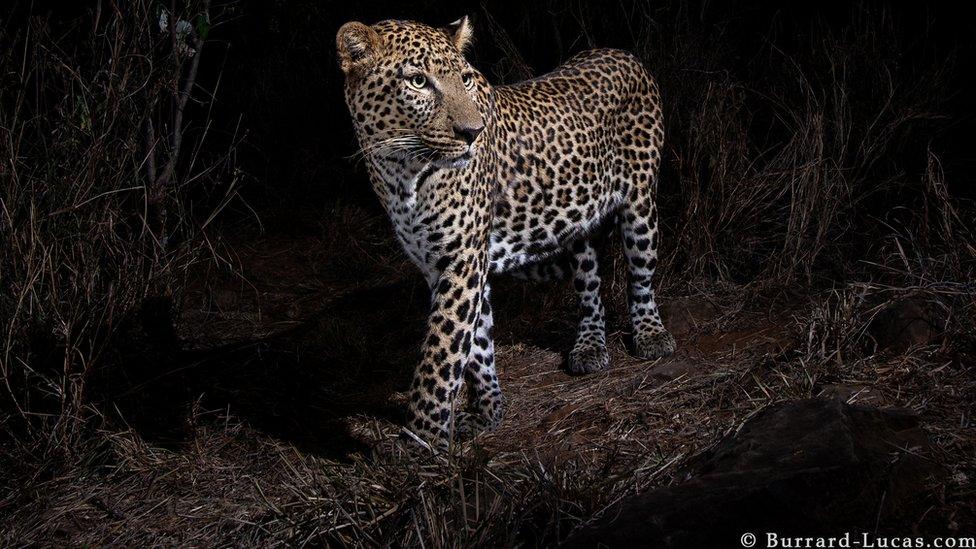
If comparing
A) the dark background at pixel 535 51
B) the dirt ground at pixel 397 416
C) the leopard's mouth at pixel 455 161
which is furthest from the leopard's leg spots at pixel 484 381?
the dark background at pixel 535 51

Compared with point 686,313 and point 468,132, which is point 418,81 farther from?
point 686,313

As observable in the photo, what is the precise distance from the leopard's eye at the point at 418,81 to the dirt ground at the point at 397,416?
5.29 ft

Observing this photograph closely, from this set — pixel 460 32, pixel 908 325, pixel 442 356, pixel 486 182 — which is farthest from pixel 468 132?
pixel 908 325

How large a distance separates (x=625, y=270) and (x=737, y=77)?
2.20m

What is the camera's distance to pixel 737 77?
7.68 m

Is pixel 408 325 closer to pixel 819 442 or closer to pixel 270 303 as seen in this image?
pixel 270 303

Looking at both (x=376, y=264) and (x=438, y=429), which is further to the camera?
(x=376, y=264)

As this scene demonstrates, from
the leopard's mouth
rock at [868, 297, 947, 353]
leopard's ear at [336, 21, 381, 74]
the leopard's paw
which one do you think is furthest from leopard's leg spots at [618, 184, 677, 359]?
leopard's ear at [336, 21, 381, 74]

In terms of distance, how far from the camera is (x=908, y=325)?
15.4 ft

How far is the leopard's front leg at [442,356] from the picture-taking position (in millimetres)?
4539

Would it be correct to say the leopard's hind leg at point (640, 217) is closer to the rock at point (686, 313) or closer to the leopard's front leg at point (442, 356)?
the rock at point (686, 313)

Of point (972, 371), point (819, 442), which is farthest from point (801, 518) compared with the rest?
point (972, 371)

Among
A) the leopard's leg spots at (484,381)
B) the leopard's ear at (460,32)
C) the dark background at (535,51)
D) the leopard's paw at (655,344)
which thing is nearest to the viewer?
the leopard's ear at (460,32)

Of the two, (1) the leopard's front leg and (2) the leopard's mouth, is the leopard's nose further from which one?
(1) the leopard's front leg
